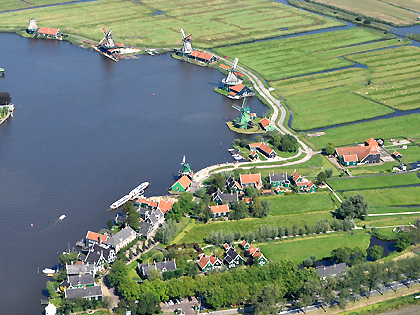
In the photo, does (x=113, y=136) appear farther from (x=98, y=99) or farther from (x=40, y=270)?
(x=40, y=270)

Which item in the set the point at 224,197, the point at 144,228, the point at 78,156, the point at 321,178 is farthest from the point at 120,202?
the point at 321,178

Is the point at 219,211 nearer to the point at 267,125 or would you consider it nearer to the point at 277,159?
the point at 277,159

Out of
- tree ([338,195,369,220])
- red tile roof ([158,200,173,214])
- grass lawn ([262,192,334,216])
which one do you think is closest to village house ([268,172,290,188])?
grass lawn ([262,192,334,216])

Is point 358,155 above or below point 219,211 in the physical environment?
above

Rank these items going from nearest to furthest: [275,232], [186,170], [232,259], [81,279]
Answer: [81,279] → [232,259] → [275,232] → [186,170]

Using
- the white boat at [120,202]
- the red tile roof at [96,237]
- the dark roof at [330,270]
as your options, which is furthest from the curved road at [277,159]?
the dark roof at [330,270]

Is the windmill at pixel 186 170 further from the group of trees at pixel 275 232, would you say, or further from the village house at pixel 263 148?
the group of trees at pixel 275 232

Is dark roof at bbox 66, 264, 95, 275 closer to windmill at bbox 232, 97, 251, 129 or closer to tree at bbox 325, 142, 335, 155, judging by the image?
tree at bbox 325, 142, 335, 155

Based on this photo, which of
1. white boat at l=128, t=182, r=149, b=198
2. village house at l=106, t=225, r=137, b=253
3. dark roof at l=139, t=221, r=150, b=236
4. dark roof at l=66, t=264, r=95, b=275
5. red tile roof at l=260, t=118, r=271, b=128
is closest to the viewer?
dark roof at l=66, t=264, r=95, b=275
